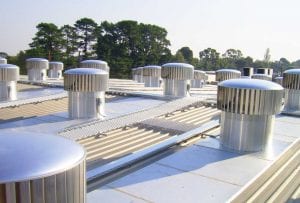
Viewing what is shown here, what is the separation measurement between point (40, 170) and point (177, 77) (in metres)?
10.5

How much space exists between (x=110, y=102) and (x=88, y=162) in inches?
253

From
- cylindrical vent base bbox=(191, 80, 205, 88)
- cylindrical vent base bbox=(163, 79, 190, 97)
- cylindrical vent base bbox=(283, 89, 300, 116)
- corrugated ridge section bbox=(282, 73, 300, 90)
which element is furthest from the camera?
cylindrical vent base bbox=(191, 80, 205, 88)

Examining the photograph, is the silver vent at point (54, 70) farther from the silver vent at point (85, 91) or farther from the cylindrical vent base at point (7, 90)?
the silver vent at point (85, 91)

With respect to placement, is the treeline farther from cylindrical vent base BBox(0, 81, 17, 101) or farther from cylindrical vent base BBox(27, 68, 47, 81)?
cylindrical vent base BBox(0, 81, 17, 101)

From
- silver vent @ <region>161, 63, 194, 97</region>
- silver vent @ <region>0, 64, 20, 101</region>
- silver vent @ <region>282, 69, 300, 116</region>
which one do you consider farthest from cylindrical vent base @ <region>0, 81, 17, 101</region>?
silver vent @ <region>282, 69, 300, 116</region>

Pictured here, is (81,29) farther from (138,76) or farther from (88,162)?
(88,162)

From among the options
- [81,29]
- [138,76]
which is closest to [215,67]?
[81,29]

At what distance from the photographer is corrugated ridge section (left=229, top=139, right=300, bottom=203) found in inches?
163

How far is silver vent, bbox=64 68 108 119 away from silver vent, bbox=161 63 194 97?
3.92m

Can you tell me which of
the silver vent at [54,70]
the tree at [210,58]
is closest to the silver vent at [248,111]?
the silver vent at [54,70]

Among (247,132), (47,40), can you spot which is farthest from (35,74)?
(47,40)

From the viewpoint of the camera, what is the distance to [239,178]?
4.43m

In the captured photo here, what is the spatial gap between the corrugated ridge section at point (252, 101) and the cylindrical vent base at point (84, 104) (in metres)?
4.27

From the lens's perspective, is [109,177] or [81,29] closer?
[109,177]
